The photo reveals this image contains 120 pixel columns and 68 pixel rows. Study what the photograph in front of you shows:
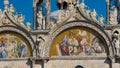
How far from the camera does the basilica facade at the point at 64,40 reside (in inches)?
742

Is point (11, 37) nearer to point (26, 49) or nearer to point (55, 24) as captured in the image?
point (26, 49)

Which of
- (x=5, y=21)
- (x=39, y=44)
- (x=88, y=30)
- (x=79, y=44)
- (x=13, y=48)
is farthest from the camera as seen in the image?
(x=5, y=21)

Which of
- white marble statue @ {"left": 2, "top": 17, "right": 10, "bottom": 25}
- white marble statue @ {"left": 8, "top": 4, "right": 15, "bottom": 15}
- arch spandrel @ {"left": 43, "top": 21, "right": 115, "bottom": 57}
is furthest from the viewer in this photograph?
white marble statue @ {"left": 8, "top": 4, "right": 15, "bottom": 15}

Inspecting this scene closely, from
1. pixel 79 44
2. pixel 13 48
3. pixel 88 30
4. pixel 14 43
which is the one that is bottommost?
pixel 13 48

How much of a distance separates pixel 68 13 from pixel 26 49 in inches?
97.8

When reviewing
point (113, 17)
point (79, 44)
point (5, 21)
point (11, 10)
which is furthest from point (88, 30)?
point (5, 21)

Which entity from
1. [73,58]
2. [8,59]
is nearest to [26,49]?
[8,59]

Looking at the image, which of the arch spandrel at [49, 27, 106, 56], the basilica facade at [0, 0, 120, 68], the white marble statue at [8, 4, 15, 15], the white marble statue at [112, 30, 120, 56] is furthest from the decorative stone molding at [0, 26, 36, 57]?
the white marble statue at [112, 30, 120, 56]

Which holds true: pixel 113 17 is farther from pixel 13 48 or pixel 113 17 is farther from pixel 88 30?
pixel 13 48

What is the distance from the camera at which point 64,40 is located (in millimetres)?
19203

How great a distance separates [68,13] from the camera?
19203mm

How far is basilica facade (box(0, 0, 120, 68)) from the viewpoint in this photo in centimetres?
1884

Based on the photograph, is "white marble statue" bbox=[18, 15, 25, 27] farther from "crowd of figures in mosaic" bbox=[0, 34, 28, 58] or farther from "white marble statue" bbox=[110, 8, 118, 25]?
"white marble statue" bbox=[110, 8, 118, 25]

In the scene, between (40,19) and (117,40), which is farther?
(40,19)
